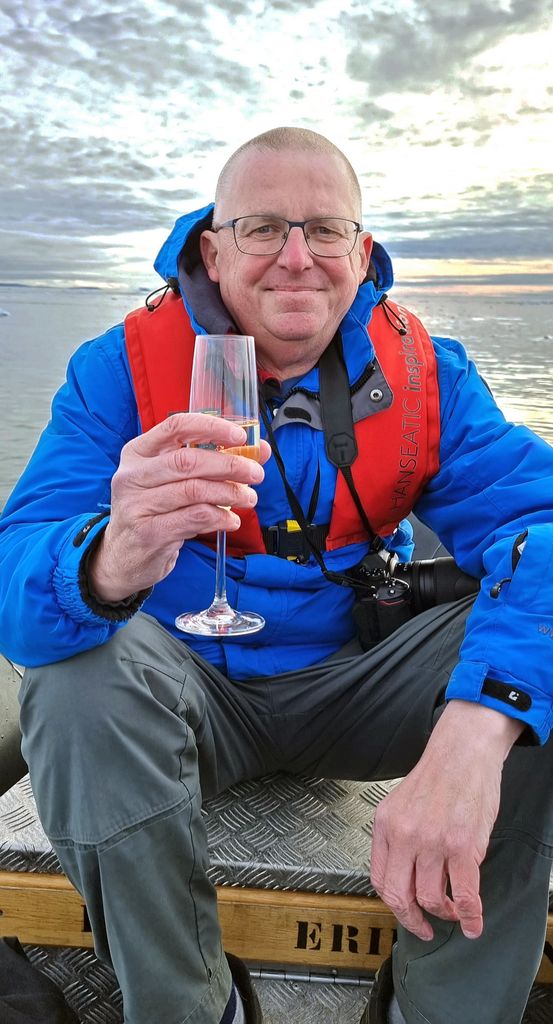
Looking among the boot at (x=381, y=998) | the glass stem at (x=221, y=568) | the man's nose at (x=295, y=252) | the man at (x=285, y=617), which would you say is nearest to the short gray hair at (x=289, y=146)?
the man at (x=285, y=617)

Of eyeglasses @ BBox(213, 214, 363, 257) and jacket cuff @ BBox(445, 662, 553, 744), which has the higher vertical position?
eyeglasses @ BBox(213, 214, 363, 257)

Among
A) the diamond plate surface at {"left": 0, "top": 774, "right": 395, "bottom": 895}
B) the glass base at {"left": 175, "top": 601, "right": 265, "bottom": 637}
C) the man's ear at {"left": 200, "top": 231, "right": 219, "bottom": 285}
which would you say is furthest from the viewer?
the man's ear at {"left": 200, "top": 231, "right": 219, "bottom": 285}

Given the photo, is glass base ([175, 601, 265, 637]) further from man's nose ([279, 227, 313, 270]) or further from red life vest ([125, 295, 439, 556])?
man's nose ([279, 227, 313, 270])

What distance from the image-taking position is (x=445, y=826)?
3.80ft

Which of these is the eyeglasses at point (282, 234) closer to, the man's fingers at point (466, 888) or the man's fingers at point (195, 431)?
the man's fingers at point (195, 431)

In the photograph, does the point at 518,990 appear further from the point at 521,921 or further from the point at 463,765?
the point at 463,765

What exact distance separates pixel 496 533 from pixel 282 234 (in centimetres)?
76

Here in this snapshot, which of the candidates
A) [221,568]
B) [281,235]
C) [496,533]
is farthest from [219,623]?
[281,235]

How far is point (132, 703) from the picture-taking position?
122 cm

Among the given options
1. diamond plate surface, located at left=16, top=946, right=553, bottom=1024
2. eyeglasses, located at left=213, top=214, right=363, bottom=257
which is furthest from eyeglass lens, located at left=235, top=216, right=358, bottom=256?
diamond plate surface, located at left=16, top=946, right=553, bottom=1024

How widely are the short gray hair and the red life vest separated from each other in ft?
0.90

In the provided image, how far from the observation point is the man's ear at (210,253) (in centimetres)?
184

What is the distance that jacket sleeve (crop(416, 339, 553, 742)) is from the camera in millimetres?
1271

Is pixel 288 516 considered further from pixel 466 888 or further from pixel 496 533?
pixel 466 888
